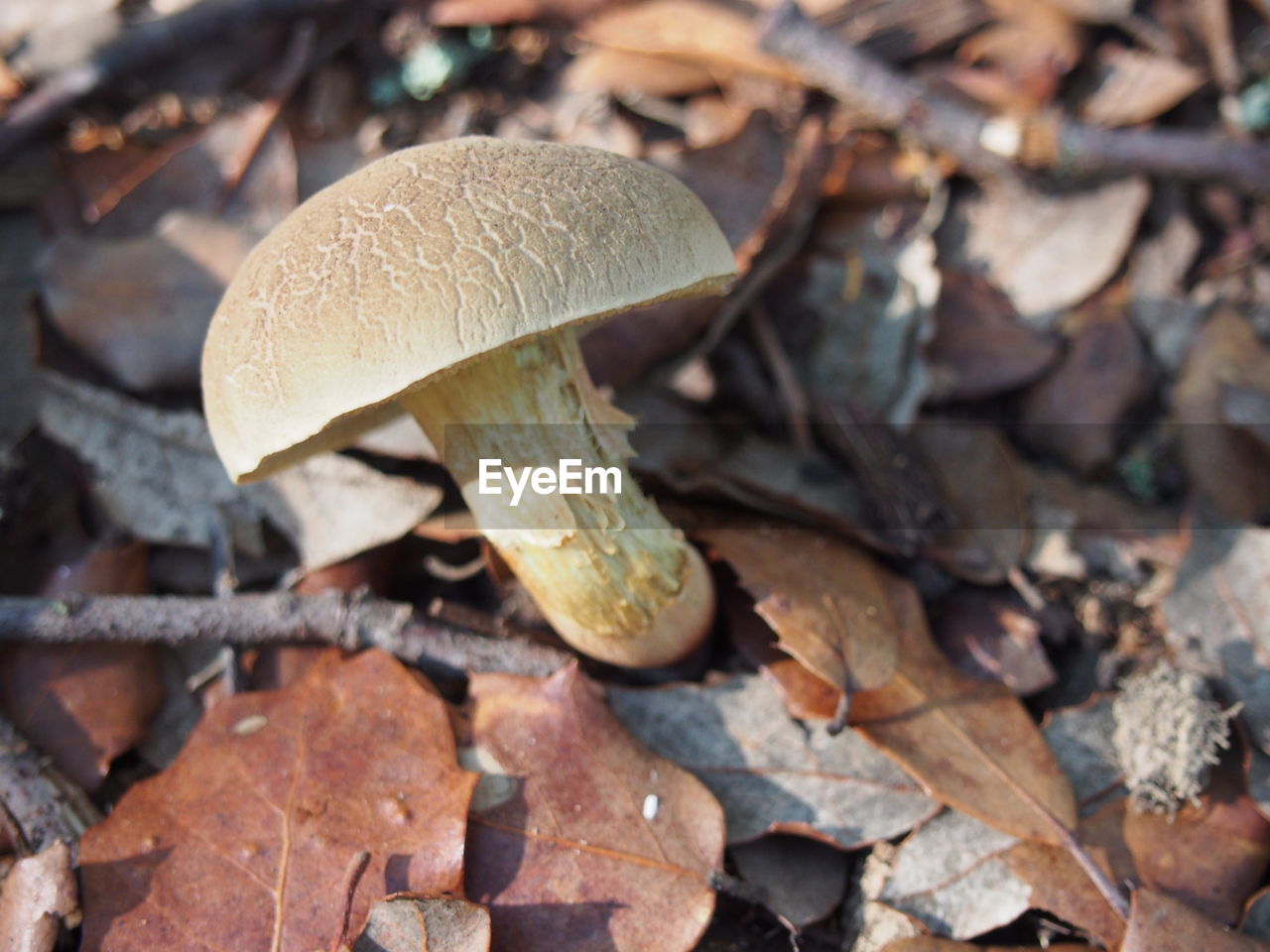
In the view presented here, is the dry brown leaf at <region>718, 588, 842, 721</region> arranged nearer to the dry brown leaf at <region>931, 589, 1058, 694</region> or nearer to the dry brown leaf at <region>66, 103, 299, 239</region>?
the dry brown leaf at <region>931, 589, 1058, 694</region>

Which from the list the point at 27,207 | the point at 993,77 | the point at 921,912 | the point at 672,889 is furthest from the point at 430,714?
the point at 993,77

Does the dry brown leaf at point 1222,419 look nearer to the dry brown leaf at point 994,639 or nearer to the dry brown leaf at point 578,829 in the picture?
the dry brown leaf at point 994,639

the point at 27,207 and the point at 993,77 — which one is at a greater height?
the point at 27,207

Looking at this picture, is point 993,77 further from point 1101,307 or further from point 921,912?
point 921,912

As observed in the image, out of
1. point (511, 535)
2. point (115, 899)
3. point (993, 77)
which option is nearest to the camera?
point (115, 899)

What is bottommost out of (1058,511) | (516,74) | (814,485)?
(1058,511)

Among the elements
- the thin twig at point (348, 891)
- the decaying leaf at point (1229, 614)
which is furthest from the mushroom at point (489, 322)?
the decaying leaf at point (1229, 614)
